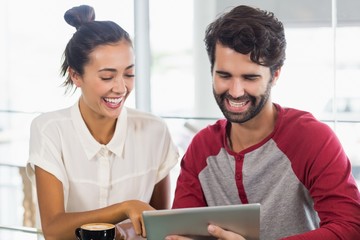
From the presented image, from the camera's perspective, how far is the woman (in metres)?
2.21

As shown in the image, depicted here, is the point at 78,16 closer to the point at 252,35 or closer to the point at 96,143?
the point at 96,143

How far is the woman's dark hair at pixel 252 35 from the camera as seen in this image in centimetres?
201

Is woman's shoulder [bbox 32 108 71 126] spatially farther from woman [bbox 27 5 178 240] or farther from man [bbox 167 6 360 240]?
man [bbox 167 6 360 240]

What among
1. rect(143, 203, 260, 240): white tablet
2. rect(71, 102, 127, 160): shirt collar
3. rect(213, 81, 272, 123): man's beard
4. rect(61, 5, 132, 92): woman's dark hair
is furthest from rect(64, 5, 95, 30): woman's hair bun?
rect(143, 203, 260, 240): white tablet

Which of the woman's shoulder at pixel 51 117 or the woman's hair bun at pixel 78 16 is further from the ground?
the woman's hair bun at pixel 78 16

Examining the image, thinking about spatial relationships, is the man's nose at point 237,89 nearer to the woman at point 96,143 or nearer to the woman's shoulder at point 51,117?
the woman at point 96,143

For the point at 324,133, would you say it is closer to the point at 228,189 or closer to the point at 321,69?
the point at 228,189

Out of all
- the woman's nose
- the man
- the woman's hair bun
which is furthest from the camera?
the woman's hair bun

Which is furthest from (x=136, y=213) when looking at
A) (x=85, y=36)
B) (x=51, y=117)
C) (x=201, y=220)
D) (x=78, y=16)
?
(x=78, y=16)

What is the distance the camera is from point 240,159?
2.12 metres

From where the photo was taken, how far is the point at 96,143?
89.8 inches

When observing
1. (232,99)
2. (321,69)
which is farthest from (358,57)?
(232,99)

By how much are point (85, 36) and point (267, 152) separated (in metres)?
0.68

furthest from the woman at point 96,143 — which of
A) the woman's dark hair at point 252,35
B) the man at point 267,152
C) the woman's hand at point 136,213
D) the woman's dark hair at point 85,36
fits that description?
the woman's dark hair at point 252,35
